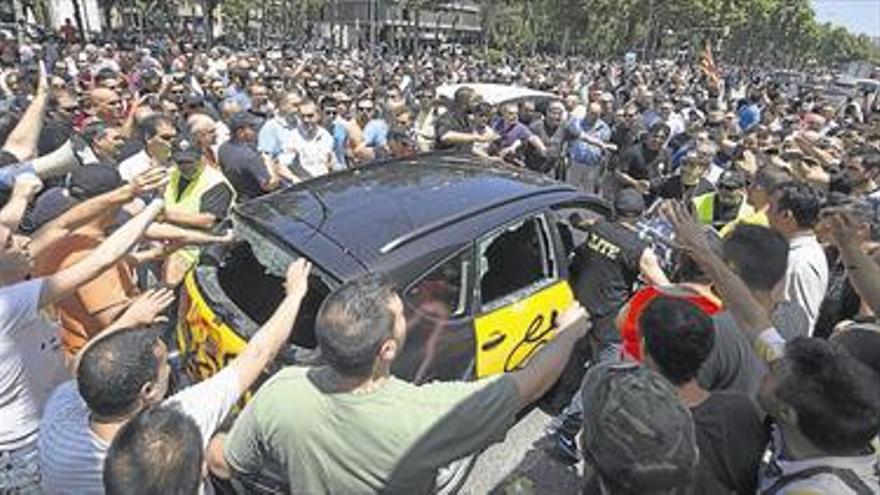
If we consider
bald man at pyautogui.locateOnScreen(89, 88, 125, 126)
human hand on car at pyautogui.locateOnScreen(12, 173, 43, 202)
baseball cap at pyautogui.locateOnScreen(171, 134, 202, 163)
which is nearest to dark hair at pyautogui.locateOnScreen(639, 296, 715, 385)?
human hand on car at pyautogui.locateOnScreen(12, 173, 43, 202)

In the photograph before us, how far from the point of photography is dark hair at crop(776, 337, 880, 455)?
6.69ft

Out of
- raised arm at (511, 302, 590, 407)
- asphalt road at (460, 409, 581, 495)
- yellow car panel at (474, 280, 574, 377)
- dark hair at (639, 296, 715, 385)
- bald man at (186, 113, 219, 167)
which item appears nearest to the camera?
raised arm at (511, 302, 590, 407)

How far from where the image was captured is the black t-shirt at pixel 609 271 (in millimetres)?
A: 4477

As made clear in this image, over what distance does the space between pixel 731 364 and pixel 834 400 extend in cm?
87

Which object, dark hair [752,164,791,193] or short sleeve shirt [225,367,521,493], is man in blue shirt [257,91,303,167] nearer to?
A: dark hair [752,164,791,193]

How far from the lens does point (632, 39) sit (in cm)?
6588

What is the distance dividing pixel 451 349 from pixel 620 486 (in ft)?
7.55

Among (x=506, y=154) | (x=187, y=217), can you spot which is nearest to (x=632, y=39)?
(x=506, y=154)

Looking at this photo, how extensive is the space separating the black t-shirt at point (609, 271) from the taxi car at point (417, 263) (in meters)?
0.17

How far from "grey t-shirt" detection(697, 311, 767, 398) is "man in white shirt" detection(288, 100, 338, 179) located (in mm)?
5400

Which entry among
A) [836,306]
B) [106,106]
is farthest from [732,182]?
[106,106]

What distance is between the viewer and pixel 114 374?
2.26m

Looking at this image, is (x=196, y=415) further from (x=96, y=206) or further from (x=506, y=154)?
(x=506, y=154)

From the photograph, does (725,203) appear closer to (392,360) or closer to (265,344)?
(392,360)
